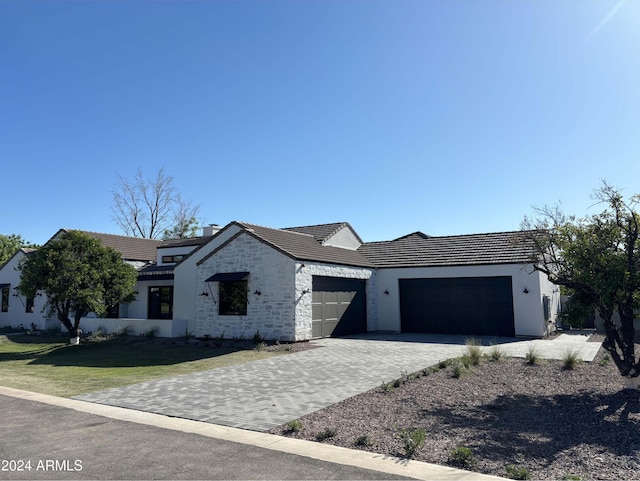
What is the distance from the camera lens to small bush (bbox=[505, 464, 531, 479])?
4.90m

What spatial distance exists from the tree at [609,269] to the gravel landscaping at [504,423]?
3.40 ft

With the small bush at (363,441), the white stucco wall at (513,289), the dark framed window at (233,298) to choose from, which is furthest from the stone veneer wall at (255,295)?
the small bush at (363,441)

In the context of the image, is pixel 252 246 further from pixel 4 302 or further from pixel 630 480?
pixel 4 302

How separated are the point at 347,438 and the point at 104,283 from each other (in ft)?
56.7

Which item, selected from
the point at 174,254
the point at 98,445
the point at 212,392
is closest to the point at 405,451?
the point at 98,445

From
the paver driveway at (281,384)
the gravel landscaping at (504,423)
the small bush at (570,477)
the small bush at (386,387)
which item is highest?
the small bush at (386,387)

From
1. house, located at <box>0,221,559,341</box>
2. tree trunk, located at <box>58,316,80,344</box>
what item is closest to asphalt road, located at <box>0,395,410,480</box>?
house, located at <box>0,221,559,341</box>

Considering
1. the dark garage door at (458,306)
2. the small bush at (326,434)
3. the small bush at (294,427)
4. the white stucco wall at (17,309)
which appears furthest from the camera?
the white stucco wall at (17,309)

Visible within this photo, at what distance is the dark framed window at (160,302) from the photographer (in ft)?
87.4

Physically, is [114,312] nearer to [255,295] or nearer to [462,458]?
[255,295]

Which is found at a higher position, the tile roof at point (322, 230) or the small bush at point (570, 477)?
the tile roof at point (322, 230)

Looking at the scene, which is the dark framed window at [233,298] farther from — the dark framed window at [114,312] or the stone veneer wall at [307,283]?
the dark framed window at [114,312]

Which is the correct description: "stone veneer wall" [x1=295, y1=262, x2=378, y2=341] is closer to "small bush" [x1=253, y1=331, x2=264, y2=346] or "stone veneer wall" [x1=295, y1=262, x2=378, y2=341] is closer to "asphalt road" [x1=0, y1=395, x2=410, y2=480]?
"small bush" [x1=253, y1=331, x2=264, y2=346]

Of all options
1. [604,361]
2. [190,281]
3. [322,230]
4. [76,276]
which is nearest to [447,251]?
[322,230]
